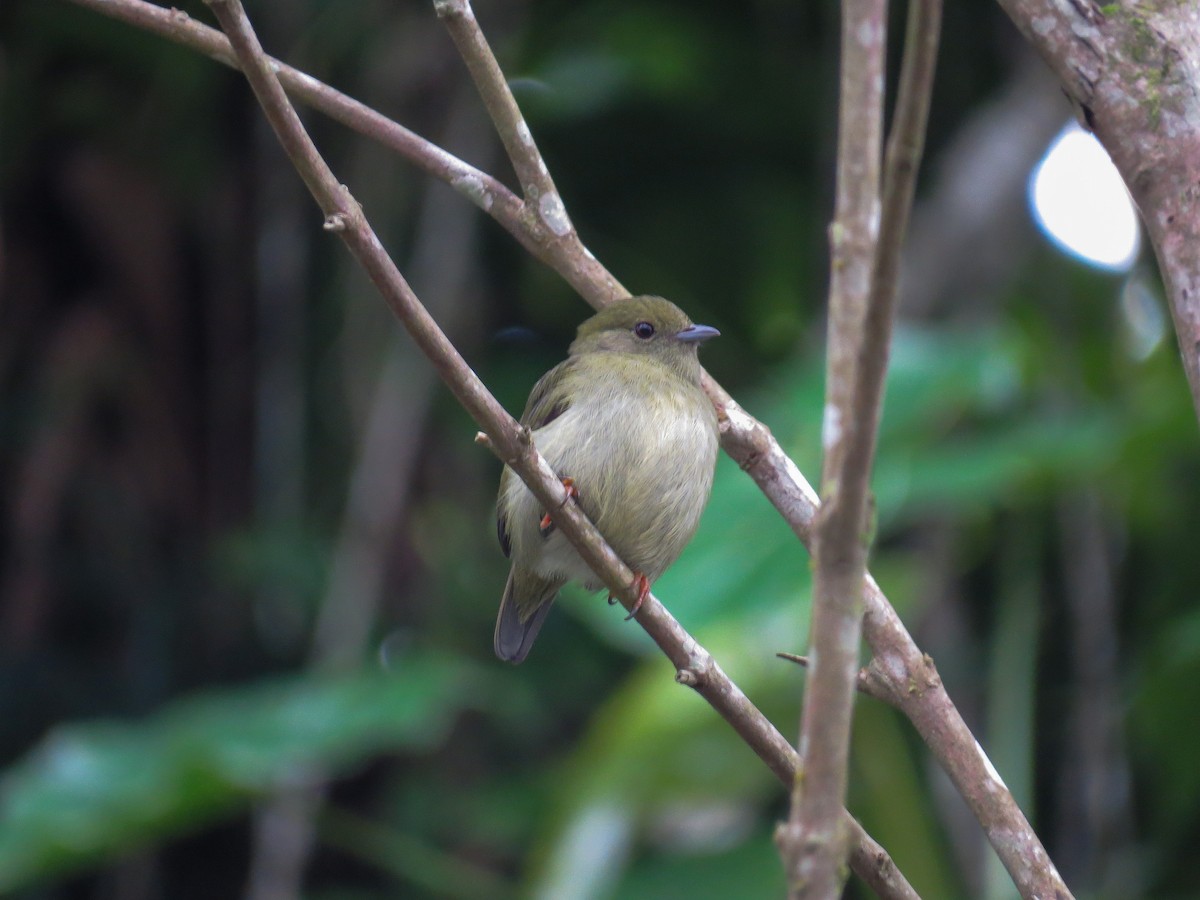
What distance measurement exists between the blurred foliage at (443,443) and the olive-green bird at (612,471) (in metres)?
1.33

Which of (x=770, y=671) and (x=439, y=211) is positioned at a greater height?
(x=439, y=211)

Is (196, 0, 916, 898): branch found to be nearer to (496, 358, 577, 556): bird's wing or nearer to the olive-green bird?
the olive-green bird

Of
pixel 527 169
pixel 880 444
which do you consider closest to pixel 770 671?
pixel 880 444

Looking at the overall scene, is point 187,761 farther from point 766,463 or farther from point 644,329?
point 766,463

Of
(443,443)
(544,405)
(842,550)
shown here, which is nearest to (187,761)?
(544,405)

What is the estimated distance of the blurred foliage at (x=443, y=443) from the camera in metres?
5.14

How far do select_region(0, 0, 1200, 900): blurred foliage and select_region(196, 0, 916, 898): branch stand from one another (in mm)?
2616

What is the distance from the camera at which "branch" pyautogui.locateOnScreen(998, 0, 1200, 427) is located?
6.42ft

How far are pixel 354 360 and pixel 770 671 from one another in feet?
9.89

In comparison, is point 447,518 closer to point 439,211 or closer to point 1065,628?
point 439,211

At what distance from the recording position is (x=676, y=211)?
23.4 ft

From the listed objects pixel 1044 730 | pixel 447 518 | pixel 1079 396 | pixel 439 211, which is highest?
pixel 439 211

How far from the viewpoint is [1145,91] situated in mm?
2008

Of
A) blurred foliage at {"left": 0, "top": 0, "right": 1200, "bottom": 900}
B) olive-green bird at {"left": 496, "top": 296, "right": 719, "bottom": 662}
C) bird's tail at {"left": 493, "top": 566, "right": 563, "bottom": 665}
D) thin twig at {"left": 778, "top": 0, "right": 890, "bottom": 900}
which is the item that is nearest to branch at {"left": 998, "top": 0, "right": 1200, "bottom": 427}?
thin twig at {"left": 778, "top": 0, "right": 890, "bottom": 900}
